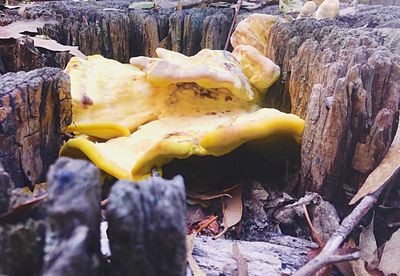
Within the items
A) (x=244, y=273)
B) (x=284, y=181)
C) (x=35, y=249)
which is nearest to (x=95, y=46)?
(x=284, y=181)

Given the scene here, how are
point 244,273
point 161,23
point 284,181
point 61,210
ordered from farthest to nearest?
point 161,23 < point 284,181 < point 244,273 < point 61,210

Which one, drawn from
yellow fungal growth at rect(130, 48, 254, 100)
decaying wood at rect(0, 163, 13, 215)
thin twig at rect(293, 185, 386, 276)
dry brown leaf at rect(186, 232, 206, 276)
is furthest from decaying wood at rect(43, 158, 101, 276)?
yellow fungal growth at rect(130, 48, 254, 100)

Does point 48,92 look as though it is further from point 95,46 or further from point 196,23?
point 196,23

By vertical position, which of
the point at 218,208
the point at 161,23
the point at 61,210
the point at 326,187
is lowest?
the point at 218,208

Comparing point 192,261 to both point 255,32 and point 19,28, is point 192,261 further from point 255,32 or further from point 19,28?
point 19,28

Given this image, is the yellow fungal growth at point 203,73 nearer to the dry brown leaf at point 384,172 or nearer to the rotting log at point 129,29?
the dry brown leaf at point 384,172

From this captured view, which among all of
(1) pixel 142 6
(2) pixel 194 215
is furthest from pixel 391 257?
(1) pixel 142 6
